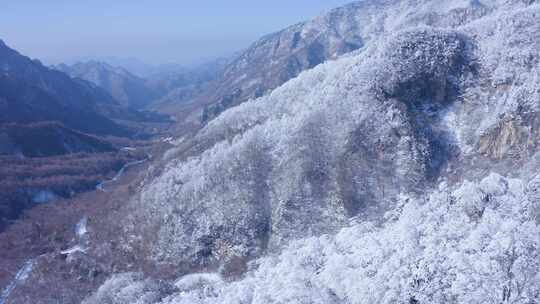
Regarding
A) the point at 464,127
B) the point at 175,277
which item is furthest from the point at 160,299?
the point at 464,127

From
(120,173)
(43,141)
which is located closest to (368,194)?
(120,173)

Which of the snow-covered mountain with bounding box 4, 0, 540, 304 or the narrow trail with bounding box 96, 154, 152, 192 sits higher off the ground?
the snow-covered mountain with bounding box 4, 0, 540, 304

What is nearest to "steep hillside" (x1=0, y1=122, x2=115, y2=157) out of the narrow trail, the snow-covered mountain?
the narrow trail

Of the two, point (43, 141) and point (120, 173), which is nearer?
point (120, 173)

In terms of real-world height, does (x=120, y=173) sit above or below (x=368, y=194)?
below

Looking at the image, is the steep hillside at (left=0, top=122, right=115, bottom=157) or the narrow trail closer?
the narrow trail

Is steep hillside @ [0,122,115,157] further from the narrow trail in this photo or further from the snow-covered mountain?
the snow-covered mountain

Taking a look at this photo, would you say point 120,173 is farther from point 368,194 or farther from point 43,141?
point 368,194

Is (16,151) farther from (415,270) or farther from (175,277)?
(415,270)
